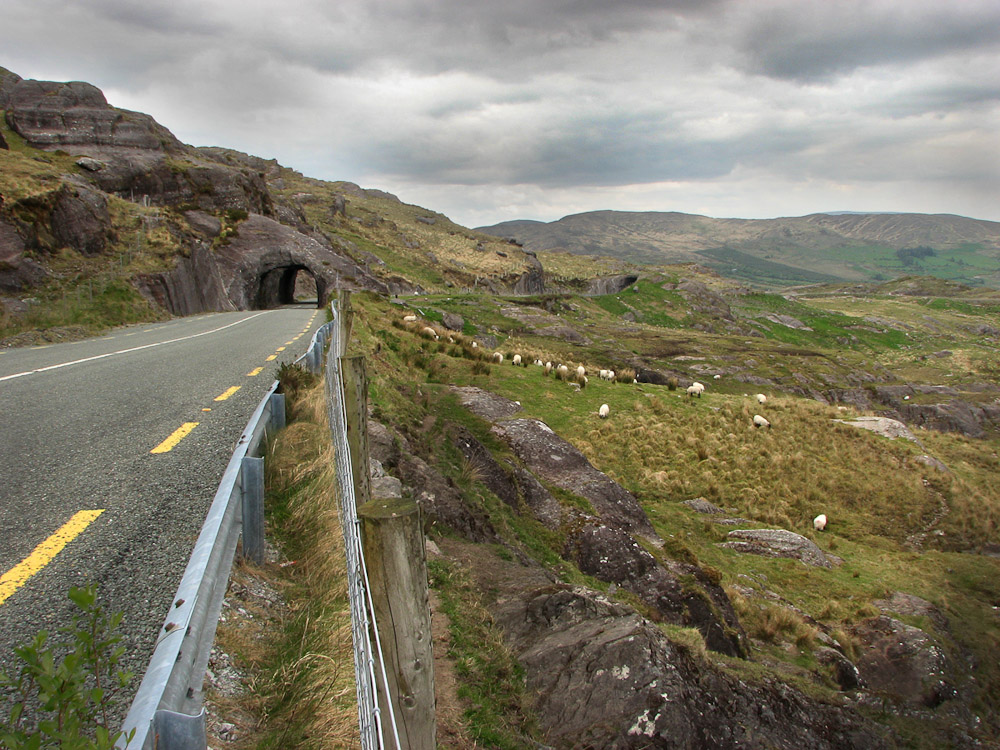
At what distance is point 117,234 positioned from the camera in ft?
101

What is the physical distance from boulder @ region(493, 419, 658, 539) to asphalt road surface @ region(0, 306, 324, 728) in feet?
23.5

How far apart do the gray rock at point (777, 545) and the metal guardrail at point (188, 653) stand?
602 inches

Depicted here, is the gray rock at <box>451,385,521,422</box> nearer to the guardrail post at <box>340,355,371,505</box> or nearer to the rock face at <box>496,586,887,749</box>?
the rock face at <box>496,586,887,749</box>

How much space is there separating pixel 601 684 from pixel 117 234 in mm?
34755

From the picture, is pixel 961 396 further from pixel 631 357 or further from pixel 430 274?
pixel 430 274

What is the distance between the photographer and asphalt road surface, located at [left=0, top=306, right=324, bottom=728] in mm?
3980

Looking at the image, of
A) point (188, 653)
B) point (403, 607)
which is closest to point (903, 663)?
point (403, 607)

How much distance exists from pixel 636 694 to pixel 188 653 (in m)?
5.79

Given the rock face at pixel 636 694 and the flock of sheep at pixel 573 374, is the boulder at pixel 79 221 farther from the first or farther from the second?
the rock face at pixel 636 694

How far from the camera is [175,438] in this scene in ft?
25.1

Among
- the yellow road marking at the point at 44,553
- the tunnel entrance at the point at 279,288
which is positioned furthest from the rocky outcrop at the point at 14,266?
the yellow road marking at the point at 44,553

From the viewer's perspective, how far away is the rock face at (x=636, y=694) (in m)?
6.45

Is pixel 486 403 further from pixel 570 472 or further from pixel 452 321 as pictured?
pixel 452 321

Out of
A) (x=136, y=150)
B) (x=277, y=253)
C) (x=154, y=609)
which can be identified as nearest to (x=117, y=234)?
(x=277, y=253)
